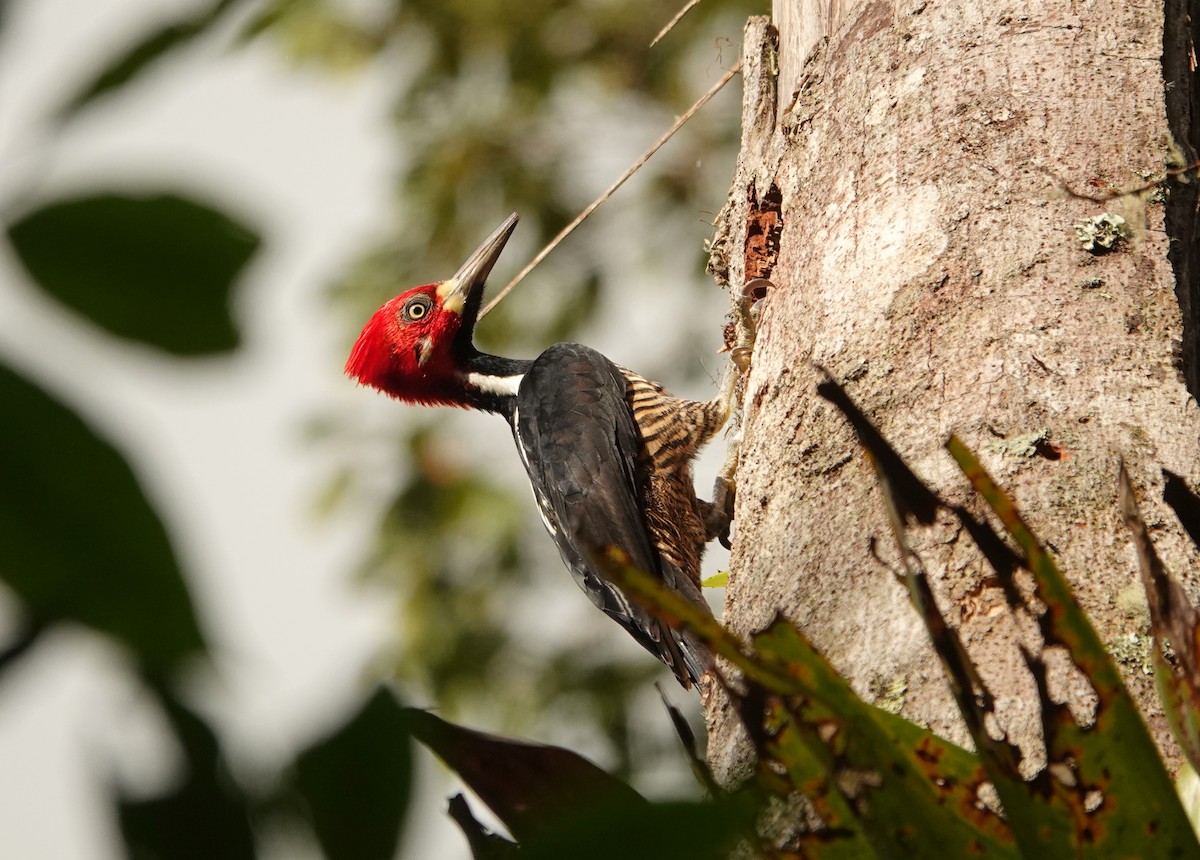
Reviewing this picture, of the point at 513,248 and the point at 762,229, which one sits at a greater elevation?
the point at 513,248

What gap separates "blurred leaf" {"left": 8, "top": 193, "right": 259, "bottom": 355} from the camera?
1.69 feet

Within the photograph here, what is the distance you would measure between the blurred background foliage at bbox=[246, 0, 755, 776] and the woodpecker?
38.5 inches

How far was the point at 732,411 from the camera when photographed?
4742 millimetres

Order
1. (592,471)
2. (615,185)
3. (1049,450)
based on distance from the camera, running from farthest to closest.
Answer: (592,471), (615,185), (1049,450)

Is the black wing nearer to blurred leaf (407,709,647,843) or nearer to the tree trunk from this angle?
the tree trunk

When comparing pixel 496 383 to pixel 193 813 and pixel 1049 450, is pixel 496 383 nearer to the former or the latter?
pixel 1049 450

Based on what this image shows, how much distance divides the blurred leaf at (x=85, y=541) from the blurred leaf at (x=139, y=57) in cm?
13

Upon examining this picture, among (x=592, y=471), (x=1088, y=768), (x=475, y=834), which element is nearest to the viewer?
(x=475, y=834)

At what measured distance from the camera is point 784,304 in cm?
270

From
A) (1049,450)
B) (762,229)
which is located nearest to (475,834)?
(1049,450)

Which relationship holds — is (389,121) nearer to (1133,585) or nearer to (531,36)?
(531,36)

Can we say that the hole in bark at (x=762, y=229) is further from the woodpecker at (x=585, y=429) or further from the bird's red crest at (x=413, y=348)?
the bird's red crest at (x=413, y=348)

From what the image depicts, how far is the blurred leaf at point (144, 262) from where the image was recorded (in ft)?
1.69

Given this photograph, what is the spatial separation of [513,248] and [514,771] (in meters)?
5.85
